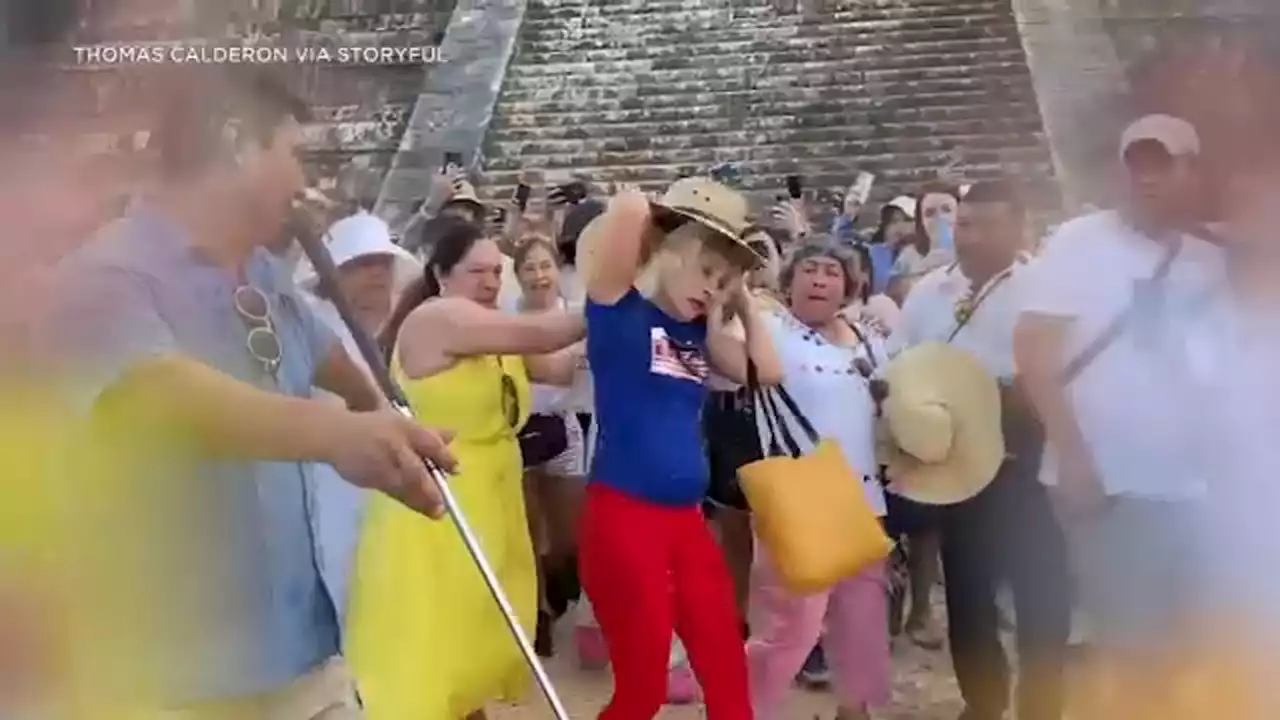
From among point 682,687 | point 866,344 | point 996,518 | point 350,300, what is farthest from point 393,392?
point 996,518

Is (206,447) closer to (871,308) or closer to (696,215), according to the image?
(696,215)

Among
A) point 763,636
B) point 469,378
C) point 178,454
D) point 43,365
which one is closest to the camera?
point 178,454

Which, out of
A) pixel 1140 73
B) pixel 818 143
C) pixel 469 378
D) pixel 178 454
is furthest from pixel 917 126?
pixel 178 454

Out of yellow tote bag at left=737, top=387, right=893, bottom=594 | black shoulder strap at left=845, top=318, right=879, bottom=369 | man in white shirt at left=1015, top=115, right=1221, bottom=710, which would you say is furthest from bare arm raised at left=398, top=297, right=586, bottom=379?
man in white shirt at left=1015, top=115, right=1221, bottom=710

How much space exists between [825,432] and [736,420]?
0.35ft

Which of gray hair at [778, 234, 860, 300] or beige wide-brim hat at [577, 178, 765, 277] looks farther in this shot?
gray hair at [778, 234, 860, 300]

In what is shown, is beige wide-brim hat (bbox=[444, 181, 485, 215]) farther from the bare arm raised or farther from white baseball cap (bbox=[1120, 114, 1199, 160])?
white baseball cap (bbox=[1120, 114, 1199, 160])

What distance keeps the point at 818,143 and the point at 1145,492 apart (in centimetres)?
50

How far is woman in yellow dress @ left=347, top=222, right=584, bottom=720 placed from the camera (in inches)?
65.1

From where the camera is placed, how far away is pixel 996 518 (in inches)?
73.3

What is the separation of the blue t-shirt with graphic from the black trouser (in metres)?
0.35

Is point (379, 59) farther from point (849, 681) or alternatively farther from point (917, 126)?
point (849, 681)

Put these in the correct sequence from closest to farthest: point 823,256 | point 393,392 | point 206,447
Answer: point 206,447 < point 393,392 < point 823,256

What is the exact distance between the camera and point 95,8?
163cm
